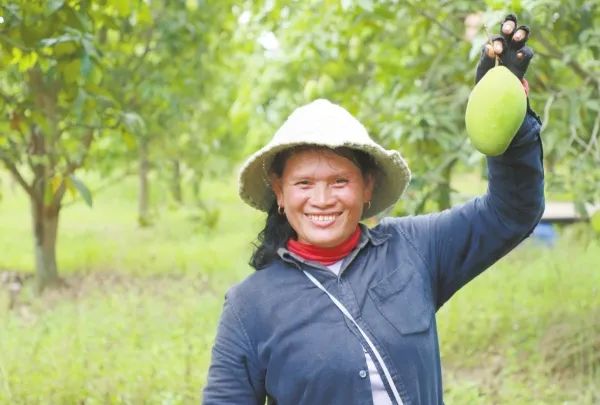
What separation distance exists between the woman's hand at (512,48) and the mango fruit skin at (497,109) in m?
0.02

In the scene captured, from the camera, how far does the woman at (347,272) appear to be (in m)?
1.52

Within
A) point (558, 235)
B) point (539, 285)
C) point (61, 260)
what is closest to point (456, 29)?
point (539, 285)

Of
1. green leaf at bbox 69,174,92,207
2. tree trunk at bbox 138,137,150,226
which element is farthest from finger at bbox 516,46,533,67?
A: tree trunk at bbox 138,137,150,226

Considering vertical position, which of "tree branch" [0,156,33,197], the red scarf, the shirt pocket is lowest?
the shirt pocket

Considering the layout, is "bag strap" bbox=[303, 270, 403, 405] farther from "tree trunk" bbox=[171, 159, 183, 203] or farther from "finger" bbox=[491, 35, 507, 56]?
"tree trunk" bbox=[171, 159, 183, 203]

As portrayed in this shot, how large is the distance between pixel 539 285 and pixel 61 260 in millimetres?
4302

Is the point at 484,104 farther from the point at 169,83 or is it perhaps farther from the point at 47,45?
the point at 169,83

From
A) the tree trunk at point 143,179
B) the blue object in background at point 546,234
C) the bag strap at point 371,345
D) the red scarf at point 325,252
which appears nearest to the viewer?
the bag strap at point 371,345

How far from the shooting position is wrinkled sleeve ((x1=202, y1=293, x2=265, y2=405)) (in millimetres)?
1589

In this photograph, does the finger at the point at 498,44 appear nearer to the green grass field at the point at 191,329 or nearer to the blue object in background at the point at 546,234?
the green grass field at the point at 191,329

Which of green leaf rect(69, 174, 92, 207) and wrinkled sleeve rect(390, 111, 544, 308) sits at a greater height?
green leaf rect(69, 174, 92, 207)

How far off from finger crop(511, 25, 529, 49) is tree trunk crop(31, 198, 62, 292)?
557 centimetres

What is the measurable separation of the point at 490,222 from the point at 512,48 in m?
0.34

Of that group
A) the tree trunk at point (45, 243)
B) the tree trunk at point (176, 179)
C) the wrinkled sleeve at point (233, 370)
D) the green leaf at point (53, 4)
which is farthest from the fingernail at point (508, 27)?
the tree trunk at point (176, 179)
